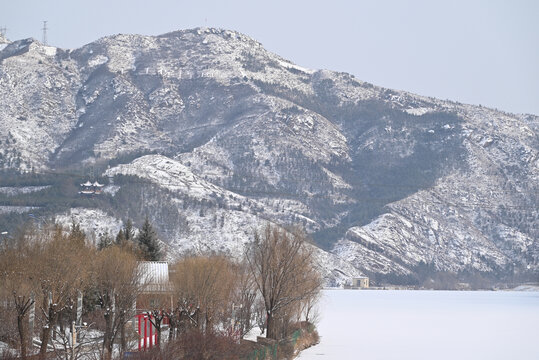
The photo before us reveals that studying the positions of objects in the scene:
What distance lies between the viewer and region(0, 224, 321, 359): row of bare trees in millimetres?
45688

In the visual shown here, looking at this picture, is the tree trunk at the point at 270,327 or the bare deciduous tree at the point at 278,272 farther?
the bare deciduous tree at the point at 278,272

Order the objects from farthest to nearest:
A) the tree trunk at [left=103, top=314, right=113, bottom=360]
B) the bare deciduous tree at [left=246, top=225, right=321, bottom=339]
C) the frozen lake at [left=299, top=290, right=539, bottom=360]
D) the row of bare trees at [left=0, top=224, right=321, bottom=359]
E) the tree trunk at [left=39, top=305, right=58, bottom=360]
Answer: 1. the frozen lake at [left=299, top=290, right=539, bottom=360]
2. the bare deciduous tree at [left=246, top=225, right=321, bottom=339]
3. the row of bare trees at [left=0, top=224, right=321, bottom=359]
4. the tree trunk at [left=103, top=314, right=113, bottom=360]
5. the tree trunk at [left=39, top=305, right=58, bottom=360]

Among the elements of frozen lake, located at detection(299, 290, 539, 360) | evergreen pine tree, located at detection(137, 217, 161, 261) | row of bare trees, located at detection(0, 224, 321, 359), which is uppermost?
evergreen pine tree, located at detection(137, 217, 161, 261)

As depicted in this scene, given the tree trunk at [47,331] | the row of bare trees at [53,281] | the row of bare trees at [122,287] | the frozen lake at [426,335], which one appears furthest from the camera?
the frozen lake at [426,335]

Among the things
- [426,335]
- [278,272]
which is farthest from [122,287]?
[426,335]

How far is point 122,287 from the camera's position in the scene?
172 ft

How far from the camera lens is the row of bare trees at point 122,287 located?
150ft

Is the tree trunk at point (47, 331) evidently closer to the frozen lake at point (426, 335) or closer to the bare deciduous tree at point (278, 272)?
the bare deciduous tree at point (278, 272)

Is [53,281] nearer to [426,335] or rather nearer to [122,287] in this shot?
[122,287]

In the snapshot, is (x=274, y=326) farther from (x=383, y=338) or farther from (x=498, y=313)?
(x=498, y=313)

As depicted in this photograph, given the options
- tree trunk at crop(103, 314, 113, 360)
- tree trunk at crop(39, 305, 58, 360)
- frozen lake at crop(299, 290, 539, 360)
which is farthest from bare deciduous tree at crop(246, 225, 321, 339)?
tree trunk at crop(39, 305, 58, 360)

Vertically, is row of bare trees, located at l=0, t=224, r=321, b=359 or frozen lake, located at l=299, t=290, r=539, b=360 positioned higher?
row of bare trees, located at l=0, t=224, r=321, b=359

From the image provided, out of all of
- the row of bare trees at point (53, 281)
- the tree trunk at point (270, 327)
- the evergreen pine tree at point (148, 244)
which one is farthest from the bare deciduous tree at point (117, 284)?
the evergreen pine tree at point (148, 244)

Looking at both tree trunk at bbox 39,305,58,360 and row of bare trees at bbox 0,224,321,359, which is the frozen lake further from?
tree trunk at bbox 39,305,58,360
